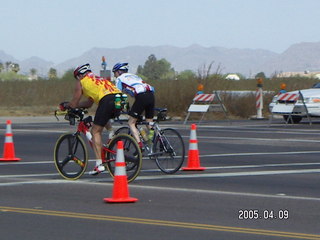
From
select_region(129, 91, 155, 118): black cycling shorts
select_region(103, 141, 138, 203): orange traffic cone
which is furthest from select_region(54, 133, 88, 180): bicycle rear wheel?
select_region(103, 141, 138, 203): orange traffic cone

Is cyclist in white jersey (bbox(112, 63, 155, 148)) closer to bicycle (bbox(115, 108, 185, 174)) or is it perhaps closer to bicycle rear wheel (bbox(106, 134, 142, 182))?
bicycle (bbox(115, 108, 185, 174))

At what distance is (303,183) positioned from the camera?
14070mm

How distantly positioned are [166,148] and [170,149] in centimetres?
7

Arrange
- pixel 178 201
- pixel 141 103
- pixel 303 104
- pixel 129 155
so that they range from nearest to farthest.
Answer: pixel 178 201 → pixel 129 155 → pixel 141 103 → pixel 303 104

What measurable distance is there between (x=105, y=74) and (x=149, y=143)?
2396 centimetres

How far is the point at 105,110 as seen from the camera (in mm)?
14250

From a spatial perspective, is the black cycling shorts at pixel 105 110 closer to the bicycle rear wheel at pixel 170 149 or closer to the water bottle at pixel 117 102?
the water bottle at pixel 117 102

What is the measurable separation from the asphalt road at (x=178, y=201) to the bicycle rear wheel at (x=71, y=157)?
19 centimetres

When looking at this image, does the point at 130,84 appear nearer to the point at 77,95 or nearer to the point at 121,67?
the point at 121,67

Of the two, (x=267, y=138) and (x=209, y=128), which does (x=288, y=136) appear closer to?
(x=267, y=138)

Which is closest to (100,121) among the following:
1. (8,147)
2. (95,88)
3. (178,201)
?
(95,88)

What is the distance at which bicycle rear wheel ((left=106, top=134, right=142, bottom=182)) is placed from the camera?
45.6 ft

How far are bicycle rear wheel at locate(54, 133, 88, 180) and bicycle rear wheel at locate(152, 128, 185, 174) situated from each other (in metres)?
1.27

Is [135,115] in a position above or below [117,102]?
below
